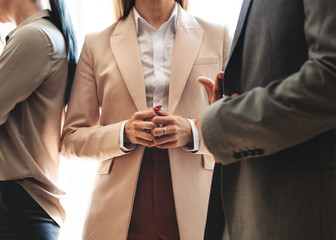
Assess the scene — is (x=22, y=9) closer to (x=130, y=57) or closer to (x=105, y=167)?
(x=130, y=57)

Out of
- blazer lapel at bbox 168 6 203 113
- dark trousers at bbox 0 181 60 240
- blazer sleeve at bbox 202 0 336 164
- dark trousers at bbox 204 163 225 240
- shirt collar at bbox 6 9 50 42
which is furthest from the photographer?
shirt collar at bbox 6 9 50 42

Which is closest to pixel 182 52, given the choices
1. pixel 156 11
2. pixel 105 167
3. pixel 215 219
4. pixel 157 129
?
pixel 156 11

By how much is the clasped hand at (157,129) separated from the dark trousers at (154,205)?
0.10m

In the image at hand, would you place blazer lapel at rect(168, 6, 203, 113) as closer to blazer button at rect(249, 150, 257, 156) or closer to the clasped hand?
the clasped hand

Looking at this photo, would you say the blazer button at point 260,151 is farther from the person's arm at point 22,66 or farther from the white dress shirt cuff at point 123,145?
the person's arm at point 22,66

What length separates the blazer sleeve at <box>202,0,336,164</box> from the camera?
55cm

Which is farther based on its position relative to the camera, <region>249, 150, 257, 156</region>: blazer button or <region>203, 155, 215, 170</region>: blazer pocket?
<region>203, 155, 215, 170</region>: blazer pocket

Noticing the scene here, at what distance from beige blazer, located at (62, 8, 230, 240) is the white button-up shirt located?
3 cm

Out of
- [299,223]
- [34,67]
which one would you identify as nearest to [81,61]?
[34,67]

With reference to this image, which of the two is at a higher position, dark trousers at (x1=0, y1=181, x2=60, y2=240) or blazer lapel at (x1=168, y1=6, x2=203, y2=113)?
blazer lapel at (x1=168, y1=6, x2=203, y2=113)

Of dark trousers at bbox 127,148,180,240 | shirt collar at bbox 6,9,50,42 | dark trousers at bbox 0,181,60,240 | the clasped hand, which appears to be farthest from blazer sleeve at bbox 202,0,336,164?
shirt collar at bbox 6,9,50,42

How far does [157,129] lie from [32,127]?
1.43ft

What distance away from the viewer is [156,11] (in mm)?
1341

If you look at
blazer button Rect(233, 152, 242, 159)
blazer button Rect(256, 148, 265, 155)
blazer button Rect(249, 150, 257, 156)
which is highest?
blazer button Rect(256, 148, 265, 155)
